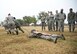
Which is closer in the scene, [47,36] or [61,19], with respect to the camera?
[47,36]

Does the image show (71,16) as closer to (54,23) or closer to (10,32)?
(54,23)

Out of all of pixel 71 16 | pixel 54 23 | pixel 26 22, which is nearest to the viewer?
pixel 71 16

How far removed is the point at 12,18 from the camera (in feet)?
32.4

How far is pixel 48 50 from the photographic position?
203 inches

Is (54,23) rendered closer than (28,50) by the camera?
No

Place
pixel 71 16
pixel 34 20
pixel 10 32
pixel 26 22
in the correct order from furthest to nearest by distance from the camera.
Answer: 1. pixel 34 20
2. pixel 26 22
3. pixel 71 16
4. pixel 10 32

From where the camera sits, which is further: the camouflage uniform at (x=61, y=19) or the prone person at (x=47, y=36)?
the camouflage uniform at (x=61, y=19)

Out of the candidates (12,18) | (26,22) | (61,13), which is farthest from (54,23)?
(26,22)

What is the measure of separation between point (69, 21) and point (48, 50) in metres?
6.36

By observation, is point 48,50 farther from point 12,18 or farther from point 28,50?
point 12,18

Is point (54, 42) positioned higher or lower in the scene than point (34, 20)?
higher

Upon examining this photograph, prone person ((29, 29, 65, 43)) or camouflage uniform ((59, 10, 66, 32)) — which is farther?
camouflage uniform ((59, 10, 66, 32))

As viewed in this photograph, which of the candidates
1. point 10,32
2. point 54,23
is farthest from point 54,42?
point 54,23

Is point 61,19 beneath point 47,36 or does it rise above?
above
